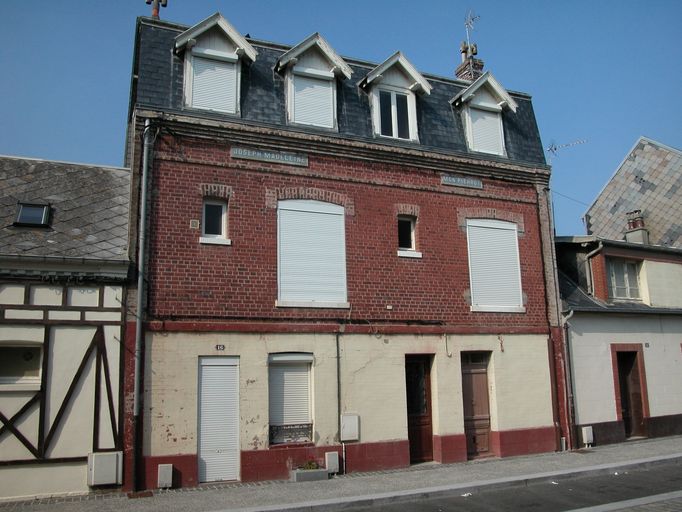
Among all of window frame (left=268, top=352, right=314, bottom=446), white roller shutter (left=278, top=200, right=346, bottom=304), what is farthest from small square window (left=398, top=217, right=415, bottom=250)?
window frame (left=268, top=352, right=314, bottom=446)

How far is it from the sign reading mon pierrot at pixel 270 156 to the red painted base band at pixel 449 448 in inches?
270

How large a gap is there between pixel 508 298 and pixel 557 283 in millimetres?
1582

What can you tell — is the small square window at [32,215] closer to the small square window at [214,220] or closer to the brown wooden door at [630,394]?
the small square window at [214,220]

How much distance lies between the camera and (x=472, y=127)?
639 inches

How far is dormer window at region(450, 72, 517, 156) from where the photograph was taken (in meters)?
16.1

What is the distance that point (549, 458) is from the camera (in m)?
14.3

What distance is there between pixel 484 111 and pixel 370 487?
32.9 ft

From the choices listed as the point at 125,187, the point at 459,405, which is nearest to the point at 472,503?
the point at 459,405

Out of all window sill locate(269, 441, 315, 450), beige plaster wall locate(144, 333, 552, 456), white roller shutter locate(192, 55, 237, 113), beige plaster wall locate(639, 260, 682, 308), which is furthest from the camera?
beige plaster wall locate(639, 260, 682, 308)

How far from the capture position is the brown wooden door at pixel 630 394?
57.0 feet

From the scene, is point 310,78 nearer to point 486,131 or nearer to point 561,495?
point 486,131

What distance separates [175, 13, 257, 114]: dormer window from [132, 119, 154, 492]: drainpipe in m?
1.46

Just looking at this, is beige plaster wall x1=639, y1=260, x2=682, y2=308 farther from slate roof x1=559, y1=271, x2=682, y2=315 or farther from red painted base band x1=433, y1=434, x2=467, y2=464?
red painted base band x1=433, y1=434, x2=467, y2=464

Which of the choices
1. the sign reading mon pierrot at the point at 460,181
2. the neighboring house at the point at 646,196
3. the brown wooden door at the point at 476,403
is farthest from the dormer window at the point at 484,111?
the neighboring house at the point at 646,196
